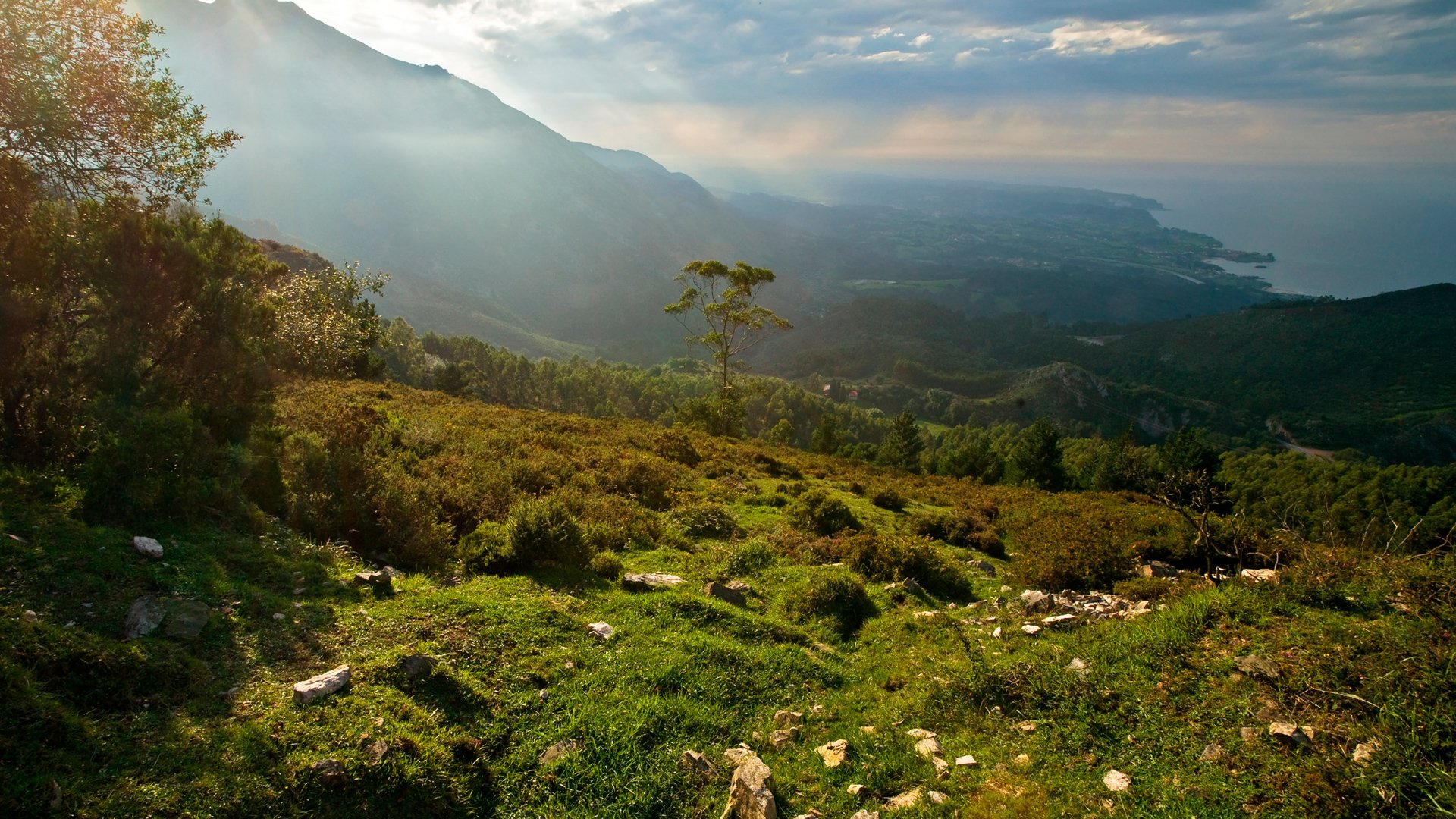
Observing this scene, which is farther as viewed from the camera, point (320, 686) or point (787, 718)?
point (787, 718)

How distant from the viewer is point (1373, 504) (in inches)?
1578

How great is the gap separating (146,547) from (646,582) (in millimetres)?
6493

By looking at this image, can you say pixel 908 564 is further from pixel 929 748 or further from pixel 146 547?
pixel 146 547

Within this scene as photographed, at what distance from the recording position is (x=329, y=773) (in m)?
4.80

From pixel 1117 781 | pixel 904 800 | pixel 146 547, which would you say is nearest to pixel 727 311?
pixel 146 547

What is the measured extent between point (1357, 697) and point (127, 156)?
19887 millimetres

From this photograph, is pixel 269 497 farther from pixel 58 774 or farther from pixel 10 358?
pixel 58 774

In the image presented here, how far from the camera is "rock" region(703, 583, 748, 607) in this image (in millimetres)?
9906

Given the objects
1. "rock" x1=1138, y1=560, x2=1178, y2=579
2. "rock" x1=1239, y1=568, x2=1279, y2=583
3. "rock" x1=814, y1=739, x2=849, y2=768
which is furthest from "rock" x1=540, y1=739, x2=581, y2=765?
"rock" x1=1138, y1=560, x2=1178, y2=579

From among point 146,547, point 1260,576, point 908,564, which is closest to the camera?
point 146,547

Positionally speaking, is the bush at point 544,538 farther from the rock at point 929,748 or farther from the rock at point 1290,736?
the rock at point 1290,736

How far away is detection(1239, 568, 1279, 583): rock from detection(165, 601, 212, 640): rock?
1247 cm

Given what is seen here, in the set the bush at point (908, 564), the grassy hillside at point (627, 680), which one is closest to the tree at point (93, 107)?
the grassy hillside at point (627, 680)

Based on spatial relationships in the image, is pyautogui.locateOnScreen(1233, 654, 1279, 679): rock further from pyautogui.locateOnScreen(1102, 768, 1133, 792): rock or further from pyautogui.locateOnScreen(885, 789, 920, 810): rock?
pyautogui.locateOnScreen(885, 789, 920, 810): rock
